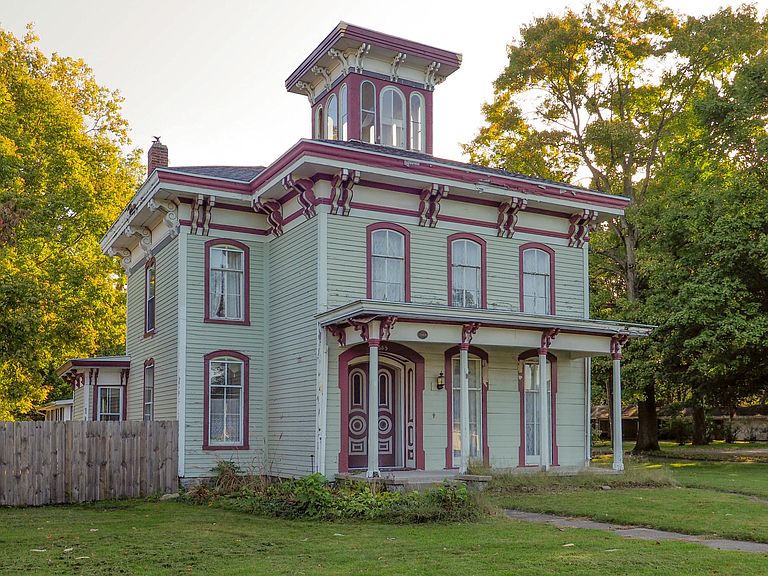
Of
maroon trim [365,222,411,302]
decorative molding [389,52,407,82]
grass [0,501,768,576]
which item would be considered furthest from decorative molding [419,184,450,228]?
grass [0,501,768,576]

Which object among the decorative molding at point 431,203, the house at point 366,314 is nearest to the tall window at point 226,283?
the house at point 366,314

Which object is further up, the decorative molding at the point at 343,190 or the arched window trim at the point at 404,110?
the arched window trim at the point at 404,110

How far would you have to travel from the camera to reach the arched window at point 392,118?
76.2ft

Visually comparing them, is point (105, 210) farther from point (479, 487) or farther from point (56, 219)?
point (479, 487)

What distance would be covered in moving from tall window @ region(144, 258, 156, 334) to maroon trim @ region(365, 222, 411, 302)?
623cm

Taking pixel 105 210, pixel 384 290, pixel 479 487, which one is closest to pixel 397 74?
pixel 384 290

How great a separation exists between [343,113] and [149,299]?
6877 mm

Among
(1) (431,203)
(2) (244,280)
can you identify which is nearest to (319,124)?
(1) (431,203)

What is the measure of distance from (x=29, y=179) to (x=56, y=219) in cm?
166

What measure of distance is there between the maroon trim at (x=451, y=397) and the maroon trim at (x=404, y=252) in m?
1.65

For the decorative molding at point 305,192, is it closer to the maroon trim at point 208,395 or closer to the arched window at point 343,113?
the maroon trim at point 208,395

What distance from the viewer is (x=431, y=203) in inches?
789

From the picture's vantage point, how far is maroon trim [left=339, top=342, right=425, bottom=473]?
18.4 meters

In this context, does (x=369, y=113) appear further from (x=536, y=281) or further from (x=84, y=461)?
(x=84, y=461)
